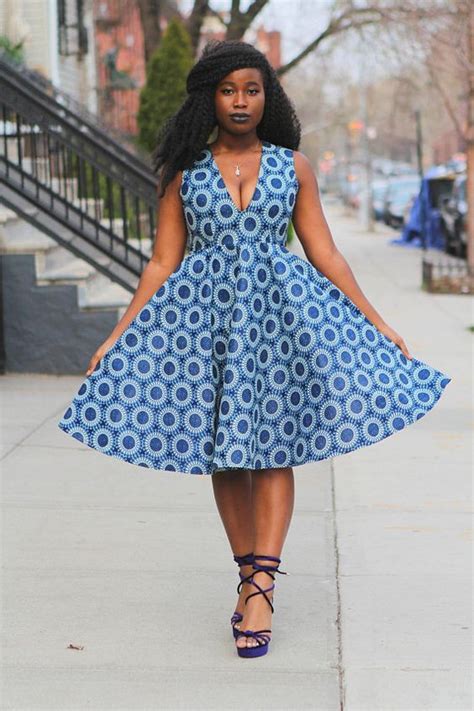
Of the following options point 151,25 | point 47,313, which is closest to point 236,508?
point 47,313

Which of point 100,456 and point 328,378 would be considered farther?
point 100,456

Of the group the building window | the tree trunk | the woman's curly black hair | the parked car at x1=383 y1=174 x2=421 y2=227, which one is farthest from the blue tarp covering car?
the woman's curly black hair

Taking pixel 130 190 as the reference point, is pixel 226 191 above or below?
above

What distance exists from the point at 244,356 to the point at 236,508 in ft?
1.67

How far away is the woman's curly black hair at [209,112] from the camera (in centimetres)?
425

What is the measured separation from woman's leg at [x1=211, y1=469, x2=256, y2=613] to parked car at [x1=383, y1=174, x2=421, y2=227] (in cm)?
3444

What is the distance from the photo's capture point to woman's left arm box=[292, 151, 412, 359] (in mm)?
4328

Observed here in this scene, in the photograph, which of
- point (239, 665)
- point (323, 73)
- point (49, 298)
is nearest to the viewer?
point (239, 665)

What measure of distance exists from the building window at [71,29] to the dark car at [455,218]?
778cm

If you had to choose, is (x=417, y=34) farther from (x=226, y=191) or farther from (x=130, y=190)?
(x=226, y=191)

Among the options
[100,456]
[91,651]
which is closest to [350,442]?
[91,651]

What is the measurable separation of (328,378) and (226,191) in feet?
2.11

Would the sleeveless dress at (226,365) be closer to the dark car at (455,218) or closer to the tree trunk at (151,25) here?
the tree trunk at (151,25)

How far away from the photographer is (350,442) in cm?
418
